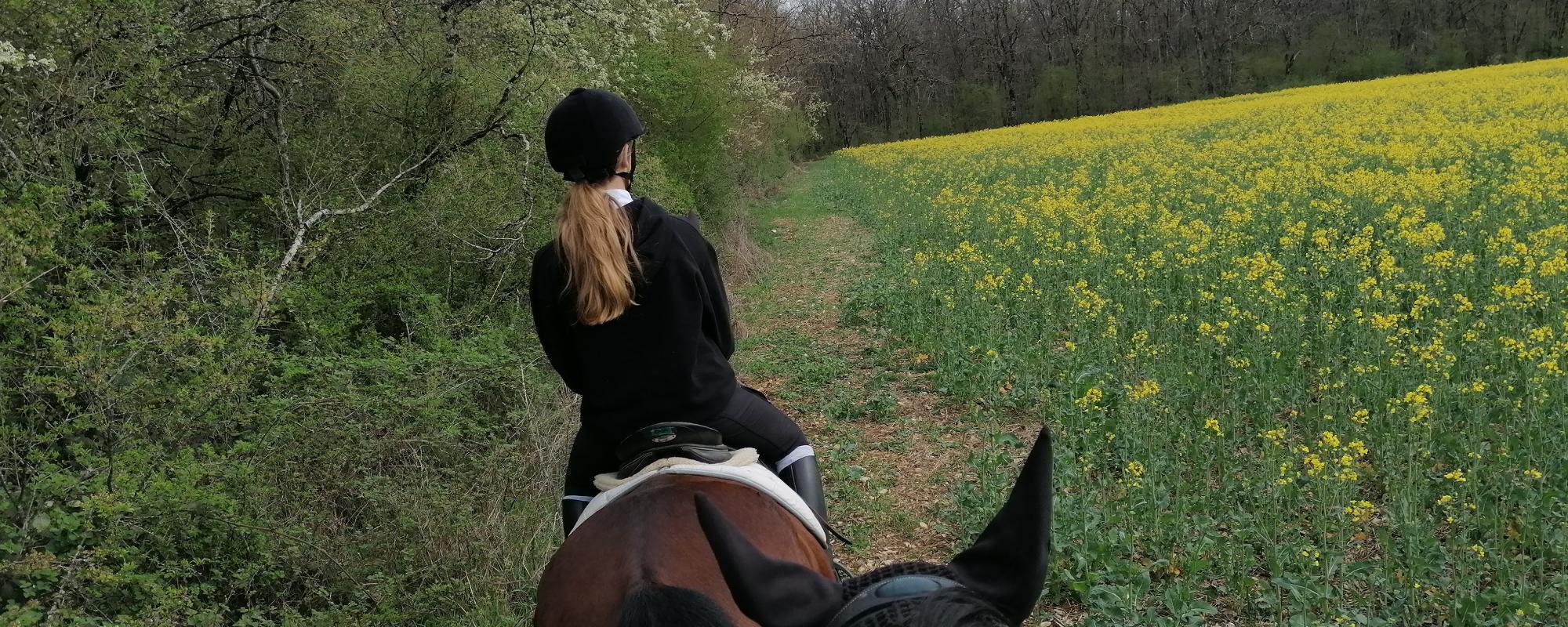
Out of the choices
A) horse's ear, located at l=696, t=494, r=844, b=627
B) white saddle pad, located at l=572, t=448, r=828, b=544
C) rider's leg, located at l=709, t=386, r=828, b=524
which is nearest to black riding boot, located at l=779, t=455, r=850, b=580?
rider's leg, located at l=709, t=386, r=828, b=524

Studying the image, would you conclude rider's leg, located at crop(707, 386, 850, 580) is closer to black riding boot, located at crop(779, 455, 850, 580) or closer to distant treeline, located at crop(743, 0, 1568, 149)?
black riding boot, located at crop(779, 455, 850, 580)

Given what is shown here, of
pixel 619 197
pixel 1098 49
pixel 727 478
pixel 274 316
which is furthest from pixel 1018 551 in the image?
pixel 1098 49

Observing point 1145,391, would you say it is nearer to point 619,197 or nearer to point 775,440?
point 775,440

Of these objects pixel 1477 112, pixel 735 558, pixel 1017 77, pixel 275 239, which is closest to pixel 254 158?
pixel 275 239

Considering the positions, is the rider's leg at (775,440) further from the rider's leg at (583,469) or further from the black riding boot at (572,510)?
the black riding boot at (572,510)

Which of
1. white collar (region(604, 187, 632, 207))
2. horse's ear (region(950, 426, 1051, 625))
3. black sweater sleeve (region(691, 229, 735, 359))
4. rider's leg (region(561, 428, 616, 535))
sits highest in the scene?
white collar (region(604, 187, 632, 207))

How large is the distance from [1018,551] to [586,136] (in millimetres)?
1911

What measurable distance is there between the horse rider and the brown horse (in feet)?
1.30

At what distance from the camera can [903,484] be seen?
618cm

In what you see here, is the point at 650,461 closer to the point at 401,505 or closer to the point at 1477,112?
the point at 401,505

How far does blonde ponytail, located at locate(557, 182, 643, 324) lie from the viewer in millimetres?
2408

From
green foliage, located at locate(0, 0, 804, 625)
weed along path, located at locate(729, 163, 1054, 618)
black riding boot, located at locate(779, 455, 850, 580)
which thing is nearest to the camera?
black riding boot, located at locate(779, 455, 850, 580)

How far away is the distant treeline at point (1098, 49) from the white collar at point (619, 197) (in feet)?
120

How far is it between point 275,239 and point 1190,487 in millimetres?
6595
